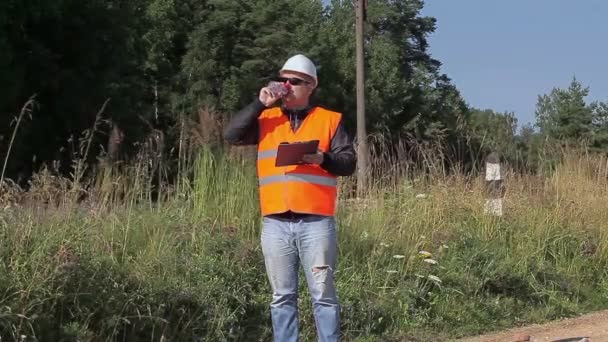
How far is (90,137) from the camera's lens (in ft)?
25.6

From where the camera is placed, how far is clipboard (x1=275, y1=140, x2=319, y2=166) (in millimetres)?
5883

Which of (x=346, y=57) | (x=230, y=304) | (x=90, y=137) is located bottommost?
(x=230, y=304)

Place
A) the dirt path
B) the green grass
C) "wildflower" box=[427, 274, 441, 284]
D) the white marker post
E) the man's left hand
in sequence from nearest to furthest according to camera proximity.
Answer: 1. the man's left hand
2. the green grass
3. the dirt path
4. "wildflower" box=[427, 274, 441, 284]
5. the white marker post

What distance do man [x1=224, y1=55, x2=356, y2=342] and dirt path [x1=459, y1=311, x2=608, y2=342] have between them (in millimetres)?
2883

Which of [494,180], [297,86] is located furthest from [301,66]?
[494,180]

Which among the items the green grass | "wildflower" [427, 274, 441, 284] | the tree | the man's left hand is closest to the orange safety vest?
the man's left hand

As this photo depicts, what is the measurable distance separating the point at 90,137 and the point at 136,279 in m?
1.34

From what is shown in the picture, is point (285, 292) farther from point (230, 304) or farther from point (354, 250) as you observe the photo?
point (354, 250)

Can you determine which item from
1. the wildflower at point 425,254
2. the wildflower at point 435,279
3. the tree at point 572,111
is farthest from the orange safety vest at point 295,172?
the tree at point 572,111

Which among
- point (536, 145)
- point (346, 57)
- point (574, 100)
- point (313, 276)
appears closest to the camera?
point (313, 276)

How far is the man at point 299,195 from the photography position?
5977 mm

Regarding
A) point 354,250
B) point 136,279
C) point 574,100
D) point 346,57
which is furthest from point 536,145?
point 346,57

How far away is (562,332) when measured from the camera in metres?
9.08

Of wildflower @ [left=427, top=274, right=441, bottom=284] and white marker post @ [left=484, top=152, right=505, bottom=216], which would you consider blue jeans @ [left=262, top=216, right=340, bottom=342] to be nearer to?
wildflower @ [left=427, top=274, right=441, bottom=284]
